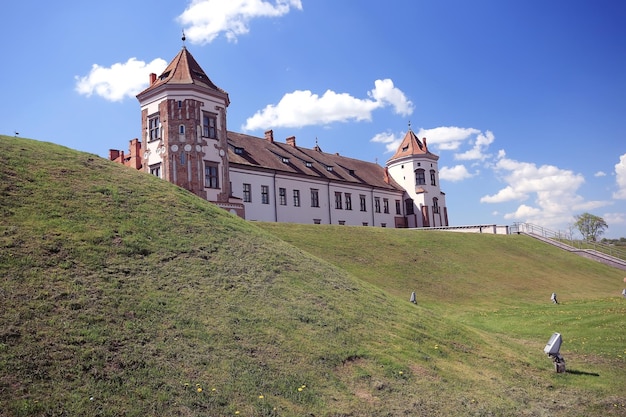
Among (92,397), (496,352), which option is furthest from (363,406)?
(496,352)

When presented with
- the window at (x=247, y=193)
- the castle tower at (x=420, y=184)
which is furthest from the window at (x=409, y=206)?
the window at (x=247, y=193)

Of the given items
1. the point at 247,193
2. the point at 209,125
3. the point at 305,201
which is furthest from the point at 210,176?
the point at 305,201

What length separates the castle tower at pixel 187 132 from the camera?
38562mm

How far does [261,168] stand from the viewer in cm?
4916

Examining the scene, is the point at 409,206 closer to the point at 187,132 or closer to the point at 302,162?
the point at 302,162

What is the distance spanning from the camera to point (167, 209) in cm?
1861

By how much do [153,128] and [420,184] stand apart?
39.9m

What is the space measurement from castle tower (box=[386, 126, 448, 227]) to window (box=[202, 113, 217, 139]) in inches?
1417

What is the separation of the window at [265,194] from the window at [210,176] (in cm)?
947

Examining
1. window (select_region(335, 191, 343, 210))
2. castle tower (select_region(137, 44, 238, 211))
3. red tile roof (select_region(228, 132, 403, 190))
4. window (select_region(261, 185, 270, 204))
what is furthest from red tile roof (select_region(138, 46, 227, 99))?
window (select_region(335, 191, 343, 210))

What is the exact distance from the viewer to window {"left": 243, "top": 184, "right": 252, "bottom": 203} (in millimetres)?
47344

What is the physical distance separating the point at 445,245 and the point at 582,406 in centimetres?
3146

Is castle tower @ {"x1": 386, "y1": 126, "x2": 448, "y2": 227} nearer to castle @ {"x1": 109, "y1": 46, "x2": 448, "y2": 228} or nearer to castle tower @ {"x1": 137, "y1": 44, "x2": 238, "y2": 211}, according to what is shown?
castle @ {"x1": 109, "y1": 46, "x2": 448, "y2": 228}

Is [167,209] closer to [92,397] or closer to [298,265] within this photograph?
[298,265]
